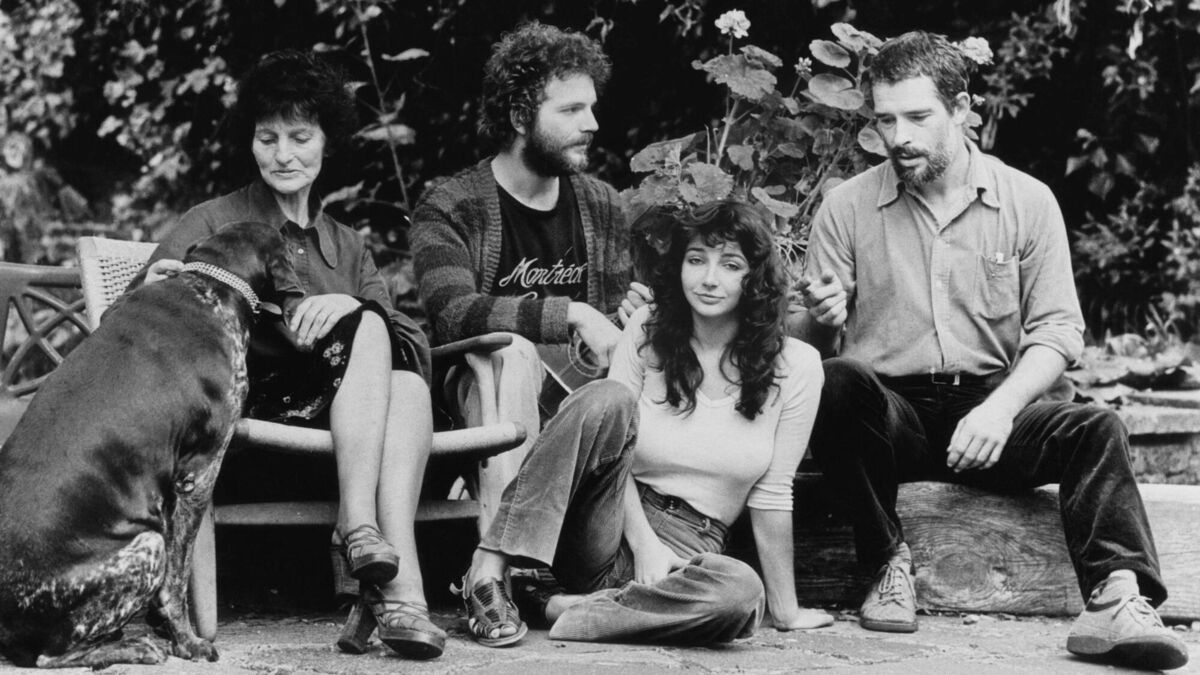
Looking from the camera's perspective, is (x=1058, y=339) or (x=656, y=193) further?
(x=656, y=193)

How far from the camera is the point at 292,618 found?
12.6 ft

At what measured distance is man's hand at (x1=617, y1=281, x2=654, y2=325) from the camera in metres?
3.95

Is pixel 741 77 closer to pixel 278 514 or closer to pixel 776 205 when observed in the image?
pixel 776 205

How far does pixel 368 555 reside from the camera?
310 cm

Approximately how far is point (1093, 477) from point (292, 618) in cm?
202

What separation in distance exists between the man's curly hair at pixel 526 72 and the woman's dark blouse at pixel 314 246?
0.63 m

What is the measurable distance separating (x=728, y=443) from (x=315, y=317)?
1.00 m

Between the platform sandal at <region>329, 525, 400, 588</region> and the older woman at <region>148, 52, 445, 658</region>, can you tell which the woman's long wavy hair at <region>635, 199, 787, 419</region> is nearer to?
the older woman at <region>148, 52, 445, 658</region>

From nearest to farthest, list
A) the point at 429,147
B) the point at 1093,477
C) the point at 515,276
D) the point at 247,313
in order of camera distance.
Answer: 1. the point at 247,313
2. the point at 1093,477
3. the point at 515,276
4. the point at 429,147

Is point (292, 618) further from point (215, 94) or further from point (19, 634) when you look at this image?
point (215, 94)

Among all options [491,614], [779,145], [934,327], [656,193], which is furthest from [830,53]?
[491,614]

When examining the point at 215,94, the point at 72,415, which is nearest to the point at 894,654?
the point at 72,415

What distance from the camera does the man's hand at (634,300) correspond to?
3.95m

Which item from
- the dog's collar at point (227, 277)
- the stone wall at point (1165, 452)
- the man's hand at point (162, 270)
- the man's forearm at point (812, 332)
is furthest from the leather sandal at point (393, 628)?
the stone wall at point (1165, 452)
